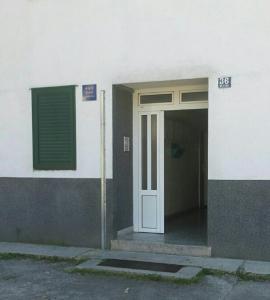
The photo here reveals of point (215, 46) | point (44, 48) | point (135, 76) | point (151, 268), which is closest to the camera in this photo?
point (151, 268)

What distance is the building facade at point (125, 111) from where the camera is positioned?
7488 millimetres

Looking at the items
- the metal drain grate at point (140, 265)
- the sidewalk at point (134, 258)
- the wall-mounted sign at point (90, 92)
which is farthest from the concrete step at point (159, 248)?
the wall-mounted sign at point (90, 92)

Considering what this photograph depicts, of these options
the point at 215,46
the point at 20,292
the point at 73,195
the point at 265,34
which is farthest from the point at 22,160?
the point at 265,34

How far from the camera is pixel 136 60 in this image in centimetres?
820

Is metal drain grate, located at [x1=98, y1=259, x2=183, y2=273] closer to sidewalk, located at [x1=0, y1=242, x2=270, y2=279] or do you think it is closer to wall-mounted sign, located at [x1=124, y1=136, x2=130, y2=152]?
sidewalk, located at [x1=0, y1=242, x2=270, y2=279]

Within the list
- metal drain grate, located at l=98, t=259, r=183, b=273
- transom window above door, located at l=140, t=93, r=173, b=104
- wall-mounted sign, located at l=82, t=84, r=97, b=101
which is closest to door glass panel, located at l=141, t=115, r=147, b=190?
transom window above door, located at l=140, t=93, r=173, b=104

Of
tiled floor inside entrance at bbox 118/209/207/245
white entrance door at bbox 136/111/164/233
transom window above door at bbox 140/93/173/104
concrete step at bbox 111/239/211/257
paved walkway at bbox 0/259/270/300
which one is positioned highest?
transom window above door at bbox 140/93/173/104

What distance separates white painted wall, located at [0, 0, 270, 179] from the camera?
7.44 meters

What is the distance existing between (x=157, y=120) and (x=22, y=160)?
2.51 m

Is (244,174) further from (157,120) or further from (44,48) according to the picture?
(44,48)

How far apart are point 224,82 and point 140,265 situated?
296 centimetres

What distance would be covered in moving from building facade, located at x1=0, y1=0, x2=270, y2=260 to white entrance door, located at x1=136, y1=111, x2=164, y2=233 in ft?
0.06

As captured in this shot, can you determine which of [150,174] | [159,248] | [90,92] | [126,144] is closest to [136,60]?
[90,92]

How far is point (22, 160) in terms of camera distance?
9109 millimetres
